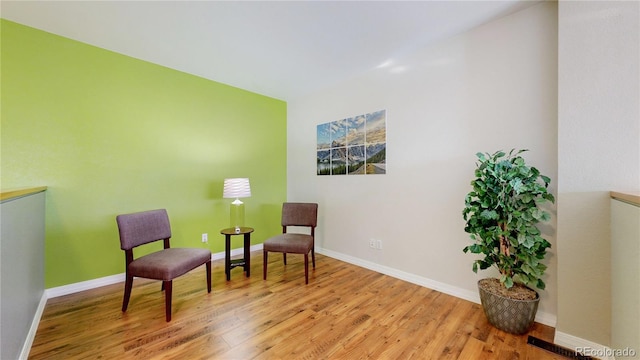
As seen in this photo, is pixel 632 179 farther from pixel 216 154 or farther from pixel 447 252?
pixel 216 154

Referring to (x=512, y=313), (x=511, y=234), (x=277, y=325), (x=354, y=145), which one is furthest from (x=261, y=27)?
(x=512, y=313)

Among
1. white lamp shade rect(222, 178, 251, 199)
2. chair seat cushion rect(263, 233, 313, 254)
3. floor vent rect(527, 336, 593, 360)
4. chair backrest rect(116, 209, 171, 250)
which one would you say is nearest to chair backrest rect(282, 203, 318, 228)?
chair seat cushion rect(263, 233, 313, 254)

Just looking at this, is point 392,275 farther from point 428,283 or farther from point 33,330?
point 33,330

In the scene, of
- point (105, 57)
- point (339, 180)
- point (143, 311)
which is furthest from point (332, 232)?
point (105, 57)

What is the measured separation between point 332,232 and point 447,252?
1.58 m

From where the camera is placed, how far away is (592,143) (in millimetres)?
1551

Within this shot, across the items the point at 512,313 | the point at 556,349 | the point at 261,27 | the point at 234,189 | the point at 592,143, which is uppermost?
the point at 261,27

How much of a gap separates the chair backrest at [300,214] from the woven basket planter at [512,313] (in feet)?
6.53

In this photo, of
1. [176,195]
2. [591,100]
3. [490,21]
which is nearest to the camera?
Result: [591,100]

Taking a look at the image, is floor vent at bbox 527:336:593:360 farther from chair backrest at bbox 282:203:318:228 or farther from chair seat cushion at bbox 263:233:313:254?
Answer: chair backrest at bbox 282:203:318:228

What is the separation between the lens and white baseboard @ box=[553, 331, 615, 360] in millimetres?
1510

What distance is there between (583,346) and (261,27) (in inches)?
137

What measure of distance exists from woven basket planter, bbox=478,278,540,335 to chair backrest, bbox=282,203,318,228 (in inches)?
78.4

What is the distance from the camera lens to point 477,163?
2215 millimetres
